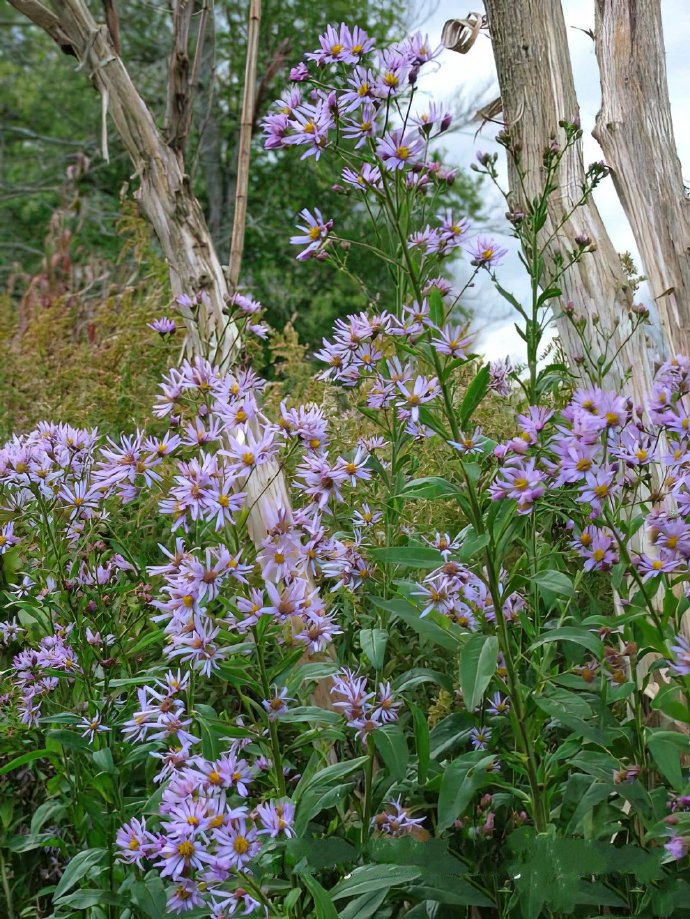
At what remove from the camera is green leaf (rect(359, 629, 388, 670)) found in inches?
67.6

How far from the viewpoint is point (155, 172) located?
3.40 metres

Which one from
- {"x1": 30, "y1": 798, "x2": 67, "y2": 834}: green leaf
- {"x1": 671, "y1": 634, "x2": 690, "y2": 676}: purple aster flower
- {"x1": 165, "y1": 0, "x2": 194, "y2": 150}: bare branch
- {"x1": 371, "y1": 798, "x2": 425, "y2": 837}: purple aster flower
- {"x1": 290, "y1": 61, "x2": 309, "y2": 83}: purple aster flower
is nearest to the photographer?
{"x1": 671, "y1": 634, "x2": 690, "y2": 676}: purple aster flower

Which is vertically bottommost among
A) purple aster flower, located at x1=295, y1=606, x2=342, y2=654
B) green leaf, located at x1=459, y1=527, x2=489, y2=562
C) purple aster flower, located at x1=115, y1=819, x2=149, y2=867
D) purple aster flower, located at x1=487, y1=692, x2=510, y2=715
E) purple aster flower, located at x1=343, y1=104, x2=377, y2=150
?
purple aster flower, located at x1=115, y1=819, x2=149, y2=867

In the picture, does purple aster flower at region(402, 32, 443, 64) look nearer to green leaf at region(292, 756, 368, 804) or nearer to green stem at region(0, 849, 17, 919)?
green leaf at region(292, 756, 368, 804)

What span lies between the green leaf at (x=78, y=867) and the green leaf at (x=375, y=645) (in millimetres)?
658

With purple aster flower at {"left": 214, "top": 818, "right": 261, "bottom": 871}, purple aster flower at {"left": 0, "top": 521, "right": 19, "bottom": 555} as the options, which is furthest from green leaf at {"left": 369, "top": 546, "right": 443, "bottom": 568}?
purple aster flower at {"left": 0, "top": 521, "right": 19, "bottom": 555}

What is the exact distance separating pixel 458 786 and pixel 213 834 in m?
0.39

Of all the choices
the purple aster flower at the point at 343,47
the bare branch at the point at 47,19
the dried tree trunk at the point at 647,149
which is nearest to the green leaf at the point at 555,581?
the purple aster flower at the point at 343,47

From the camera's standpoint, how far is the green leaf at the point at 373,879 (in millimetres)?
1577

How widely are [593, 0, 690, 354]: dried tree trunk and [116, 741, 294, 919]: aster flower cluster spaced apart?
2.16 m

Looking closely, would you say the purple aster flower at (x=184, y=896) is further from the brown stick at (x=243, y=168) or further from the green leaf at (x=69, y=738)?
the brown stick at (x=243, y=168)

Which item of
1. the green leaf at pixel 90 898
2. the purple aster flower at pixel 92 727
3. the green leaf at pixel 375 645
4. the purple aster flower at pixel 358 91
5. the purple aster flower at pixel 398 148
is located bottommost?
the green leaf at pixel 90 898

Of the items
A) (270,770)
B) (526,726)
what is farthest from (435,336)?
(270,770)

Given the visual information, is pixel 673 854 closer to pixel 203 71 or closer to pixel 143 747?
pixel 143 747
